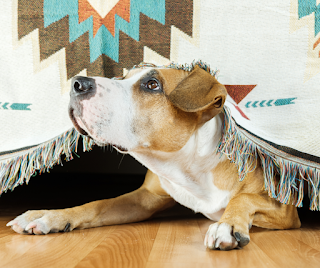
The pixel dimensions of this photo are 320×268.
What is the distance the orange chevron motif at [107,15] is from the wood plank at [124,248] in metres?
1.00

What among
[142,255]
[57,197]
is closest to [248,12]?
[142,255]

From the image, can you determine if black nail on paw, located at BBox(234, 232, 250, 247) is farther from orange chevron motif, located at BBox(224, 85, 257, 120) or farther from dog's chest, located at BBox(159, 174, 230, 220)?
orange chevron motif, located at BBox(224, 85, 257, 120)

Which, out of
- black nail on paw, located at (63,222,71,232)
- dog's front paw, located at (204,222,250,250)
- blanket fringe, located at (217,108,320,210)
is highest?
blanket fringe, located at (217,108,320,210)

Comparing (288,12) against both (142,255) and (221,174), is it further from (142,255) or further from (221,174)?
(142,255)

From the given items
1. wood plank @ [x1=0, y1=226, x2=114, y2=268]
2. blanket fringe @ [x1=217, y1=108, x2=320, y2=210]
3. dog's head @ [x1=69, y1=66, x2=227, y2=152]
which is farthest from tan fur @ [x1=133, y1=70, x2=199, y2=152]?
wood plank @ [x1=0, y1=226, x2=114, y2=268]

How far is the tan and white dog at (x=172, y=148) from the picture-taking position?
1.29m

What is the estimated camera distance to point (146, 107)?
138 cm

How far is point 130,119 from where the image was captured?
1.34 meters

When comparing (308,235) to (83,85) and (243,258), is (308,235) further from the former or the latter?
(83,85)

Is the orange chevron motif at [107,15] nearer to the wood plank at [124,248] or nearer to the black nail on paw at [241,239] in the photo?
the wood plank at [124,248]

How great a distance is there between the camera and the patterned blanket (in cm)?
172

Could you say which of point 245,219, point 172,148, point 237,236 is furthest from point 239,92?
point 237,236

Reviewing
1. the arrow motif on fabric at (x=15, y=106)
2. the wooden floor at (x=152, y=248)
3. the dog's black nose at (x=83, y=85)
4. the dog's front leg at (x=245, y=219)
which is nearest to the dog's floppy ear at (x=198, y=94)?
the dog's black nose at (x=83, y=85)

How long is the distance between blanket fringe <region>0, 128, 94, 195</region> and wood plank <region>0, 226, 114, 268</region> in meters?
0.36
